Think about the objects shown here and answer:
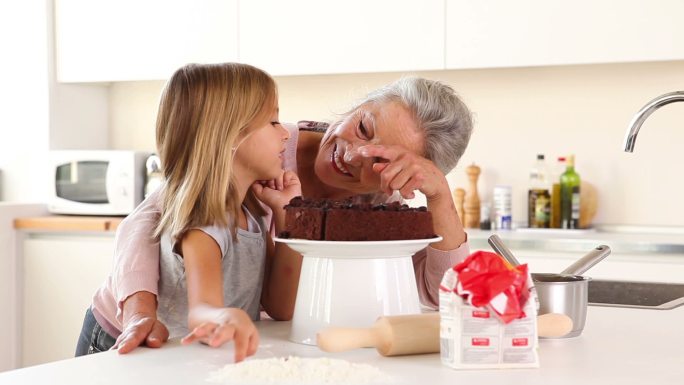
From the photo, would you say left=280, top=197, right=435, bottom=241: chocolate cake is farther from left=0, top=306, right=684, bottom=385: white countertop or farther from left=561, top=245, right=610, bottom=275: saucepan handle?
left=561, top=245, right=610, bottom=275: saucepan handle

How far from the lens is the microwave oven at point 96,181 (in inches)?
150

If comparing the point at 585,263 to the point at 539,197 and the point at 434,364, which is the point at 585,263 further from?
the point at 539,197

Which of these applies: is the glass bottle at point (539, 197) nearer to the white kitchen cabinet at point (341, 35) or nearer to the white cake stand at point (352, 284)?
the white kitchen cabinet at point (341, 35)

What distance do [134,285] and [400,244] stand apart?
0.45 meters

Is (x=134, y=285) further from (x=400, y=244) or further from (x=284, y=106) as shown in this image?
(x=284, y=106)

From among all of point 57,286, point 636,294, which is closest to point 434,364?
point 636,294

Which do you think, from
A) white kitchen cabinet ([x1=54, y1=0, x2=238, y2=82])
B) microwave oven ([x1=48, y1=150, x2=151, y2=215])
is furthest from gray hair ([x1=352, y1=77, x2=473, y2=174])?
microwave oven ([x1=48, y1=150, x2=151, y2=215])

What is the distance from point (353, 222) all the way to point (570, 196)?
7.72 feet

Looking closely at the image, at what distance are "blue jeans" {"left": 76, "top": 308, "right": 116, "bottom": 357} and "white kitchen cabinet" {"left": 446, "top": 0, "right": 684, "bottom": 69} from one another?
206cm

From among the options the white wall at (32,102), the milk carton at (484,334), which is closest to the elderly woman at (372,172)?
the milk carton at (484,334)

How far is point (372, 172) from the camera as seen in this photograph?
191 cm

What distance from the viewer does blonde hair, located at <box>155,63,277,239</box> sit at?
1470 millimetres

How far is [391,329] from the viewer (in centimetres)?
121

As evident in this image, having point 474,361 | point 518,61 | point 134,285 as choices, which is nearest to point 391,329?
point 474,361
